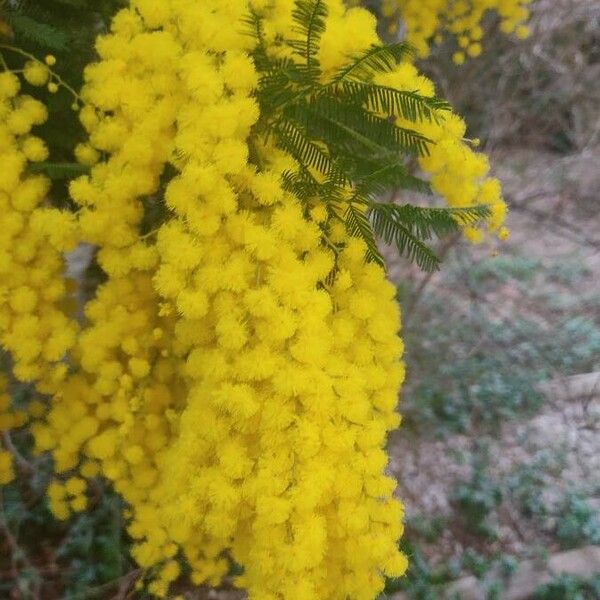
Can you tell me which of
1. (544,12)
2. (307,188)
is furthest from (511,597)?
(544,12)

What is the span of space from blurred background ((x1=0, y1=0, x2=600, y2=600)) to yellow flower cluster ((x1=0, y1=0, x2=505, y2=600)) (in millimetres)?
392

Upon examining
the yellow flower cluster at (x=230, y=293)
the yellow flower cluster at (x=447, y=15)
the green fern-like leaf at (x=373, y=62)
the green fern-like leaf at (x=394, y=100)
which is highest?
the yellow flower cluster at (x=447, y=15)

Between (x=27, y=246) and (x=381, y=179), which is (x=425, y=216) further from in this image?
(x=27, y=246)

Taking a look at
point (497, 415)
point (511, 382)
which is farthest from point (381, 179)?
point (511, 382)

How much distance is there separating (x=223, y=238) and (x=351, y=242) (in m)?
0.25

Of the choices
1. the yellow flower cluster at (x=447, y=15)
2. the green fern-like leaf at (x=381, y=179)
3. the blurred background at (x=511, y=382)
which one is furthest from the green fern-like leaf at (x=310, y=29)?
the blurred background at (x=511, y=382)

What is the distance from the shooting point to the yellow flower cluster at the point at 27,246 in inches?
55.9

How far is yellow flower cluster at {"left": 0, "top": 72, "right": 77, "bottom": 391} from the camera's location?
1.42 m

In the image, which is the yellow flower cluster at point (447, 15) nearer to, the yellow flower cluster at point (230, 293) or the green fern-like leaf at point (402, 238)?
the yellow flower cluster at point (230, 293)

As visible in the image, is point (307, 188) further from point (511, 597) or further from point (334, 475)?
point (511, 597)

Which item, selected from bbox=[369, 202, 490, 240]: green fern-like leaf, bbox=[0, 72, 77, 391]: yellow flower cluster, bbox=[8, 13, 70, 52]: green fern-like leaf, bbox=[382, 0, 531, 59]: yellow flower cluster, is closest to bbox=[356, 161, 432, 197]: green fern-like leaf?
bbox=[369, 202, 490, 240]: green fern-like leaf

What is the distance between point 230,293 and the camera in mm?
1291

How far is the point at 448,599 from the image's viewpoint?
9.04ft

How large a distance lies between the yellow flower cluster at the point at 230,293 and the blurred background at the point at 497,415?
15.4 inches
